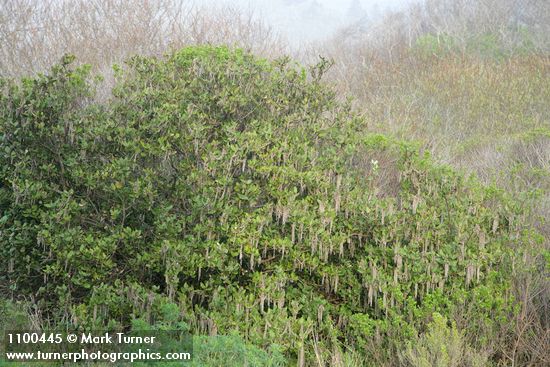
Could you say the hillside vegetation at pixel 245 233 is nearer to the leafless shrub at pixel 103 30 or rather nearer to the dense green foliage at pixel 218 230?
the dense green foliage at pixel 218 230

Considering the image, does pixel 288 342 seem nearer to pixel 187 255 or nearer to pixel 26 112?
pixel 187 255

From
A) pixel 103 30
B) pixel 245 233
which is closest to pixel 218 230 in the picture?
pixel 245 233

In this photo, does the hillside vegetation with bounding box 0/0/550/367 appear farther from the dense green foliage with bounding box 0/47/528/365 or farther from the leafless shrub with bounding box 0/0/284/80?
the leafless shrub with bounding box 0/0/284/80

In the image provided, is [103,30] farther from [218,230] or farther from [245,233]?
[245,233]

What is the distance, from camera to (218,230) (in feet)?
14.3

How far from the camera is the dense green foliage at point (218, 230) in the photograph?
4.21 metres

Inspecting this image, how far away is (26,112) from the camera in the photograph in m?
4.46

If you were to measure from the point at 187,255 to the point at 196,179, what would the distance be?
1.82 feet

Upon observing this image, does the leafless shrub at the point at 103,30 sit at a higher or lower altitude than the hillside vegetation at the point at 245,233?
higher

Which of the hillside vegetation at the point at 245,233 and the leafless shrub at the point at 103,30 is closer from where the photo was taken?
the hillside vegetation at the point at 245,233

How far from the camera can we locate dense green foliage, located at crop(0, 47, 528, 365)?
4.21m

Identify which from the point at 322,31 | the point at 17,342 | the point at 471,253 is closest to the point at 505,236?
the point at 471,253

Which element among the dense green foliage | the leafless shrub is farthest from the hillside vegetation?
the leafless shrub

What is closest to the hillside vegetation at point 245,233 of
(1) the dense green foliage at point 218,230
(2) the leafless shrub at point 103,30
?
(1) the dense green foliage at point 218,230
